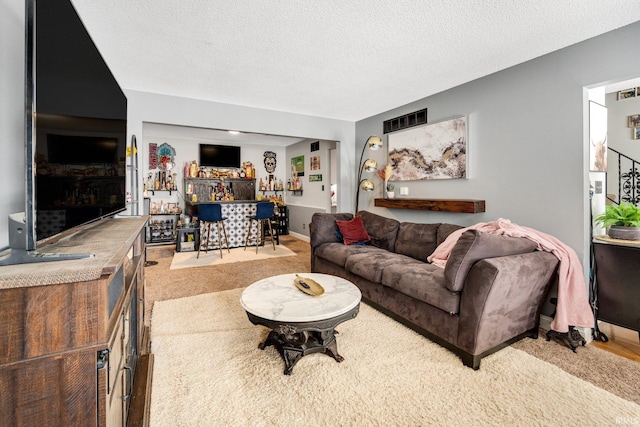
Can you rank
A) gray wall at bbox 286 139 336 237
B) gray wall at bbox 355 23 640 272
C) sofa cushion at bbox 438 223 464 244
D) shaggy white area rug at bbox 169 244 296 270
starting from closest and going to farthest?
gray wall at bbox 355 23 640 272 → sofa cushion at bbox 438 223 464 244 → shaggy white area rug at bbox 169 244 296 270 → gray wall at bbox 286 139 336 237

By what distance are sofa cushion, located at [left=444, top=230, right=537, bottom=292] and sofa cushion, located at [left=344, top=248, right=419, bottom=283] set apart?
28.5 inches

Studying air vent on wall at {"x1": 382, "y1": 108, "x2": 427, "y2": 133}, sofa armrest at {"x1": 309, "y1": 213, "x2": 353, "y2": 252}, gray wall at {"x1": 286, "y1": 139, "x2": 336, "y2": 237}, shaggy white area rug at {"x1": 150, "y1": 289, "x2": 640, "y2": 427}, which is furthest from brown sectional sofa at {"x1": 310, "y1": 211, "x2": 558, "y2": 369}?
gray wall at {"x1": 286, "y1": 139, "x2": 336, "y2": 237}

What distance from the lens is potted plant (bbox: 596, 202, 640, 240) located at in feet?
7.47

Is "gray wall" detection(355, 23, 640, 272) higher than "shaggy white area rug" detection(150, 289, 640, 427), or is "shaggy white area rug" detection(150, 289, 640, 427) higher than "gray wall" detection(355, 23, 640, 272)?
"gray wall" detection(355, 23, 640, 272)

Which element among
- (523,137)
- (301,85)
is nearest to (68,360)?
(301,85)

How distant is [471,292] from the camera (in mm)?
1985

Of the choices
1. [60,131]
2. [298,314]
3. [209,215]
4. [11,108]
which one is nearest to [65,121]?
[60,131]

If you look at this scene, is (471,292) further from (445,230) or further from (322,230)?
(322,230)

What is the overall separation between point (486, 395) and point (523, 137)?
234cm

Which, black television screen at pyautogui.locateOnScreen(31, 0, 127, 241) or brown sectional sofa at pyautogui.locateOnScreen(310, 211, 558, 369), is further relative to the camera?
brown sectional sofa at pyautogui.locateOnScreen(310, 211, 558, 369)

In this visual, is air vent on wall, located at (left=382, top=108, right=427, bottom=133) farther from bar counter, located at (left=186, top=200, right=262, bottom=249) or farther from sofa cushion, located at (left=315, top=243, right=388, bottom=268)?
bar counter, located at (left=186, top=200, right=262, bottom=249)

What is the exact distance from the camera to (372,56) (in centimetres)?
271

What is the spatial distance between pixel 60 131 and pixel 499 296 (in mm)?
2502

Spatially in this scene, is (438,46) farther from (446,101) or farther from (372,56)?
(446,101)
